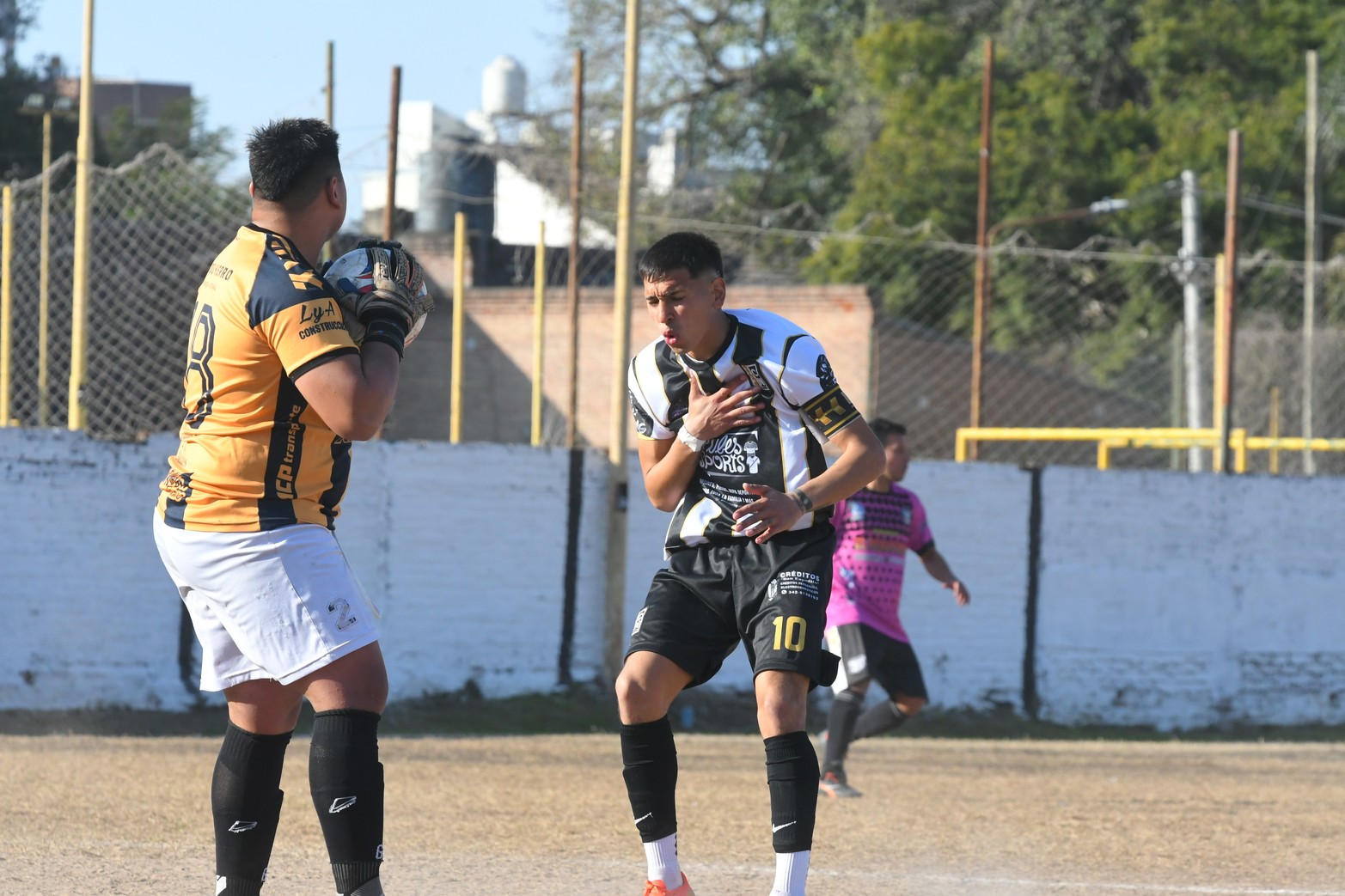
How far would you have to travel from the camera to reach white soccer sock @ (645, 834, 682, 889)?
4.95 metres

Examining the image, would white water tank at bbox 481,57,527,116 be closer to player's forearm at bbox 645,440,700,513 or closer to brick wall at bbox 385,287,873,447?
brick wall at bbox 385,287,873,447

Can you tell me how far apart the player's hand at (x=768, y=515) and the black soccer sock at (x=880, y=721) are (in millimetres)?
4102

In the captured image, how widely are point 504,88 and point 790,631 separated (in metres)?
33.7

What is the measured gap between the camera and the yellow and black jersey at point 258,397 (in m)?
3.97

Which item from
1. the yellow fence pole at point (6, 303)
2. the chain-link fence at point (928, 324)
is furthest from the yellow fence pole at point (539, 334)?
the yellow fence pole at point (6, 303)

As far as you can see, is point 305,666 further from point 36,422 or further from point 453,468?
point 36,422

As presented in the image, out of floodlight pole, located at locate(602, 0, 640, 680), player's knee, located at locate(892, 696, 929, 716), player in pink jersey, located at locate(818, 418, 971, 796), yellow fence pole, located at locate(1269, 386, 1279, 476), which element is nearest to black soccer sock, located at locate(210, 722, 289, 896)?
player in pink jersey, located at locate(818, 418, 971, 796)

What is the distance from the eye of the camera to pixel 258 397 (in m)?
4.04

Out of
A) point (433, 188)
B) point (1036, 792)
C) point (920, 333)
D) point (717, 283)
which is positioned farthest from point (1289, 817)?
point (433, 188)

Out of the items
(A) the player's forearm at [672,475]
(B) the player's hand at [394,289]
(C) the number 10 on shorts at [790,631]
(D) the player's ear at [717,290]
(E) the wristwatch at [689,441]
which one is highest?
(D) the player's ear at [717,290]

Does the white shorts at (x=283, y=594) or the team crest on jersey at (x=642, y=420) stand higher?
the team crest on jersey at (x=642, y=420)

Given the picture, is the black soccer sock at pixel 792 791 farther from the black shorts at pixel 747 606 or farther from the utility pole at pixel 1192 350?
the utility pole at pixel 1192 350

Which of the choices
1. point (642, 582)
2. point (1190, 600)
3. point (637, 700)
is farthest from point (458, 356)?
point (637, 700)

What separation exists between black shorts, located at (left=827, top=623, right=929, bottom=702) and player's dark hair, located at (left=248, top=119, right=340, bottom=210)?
5.03 metres
